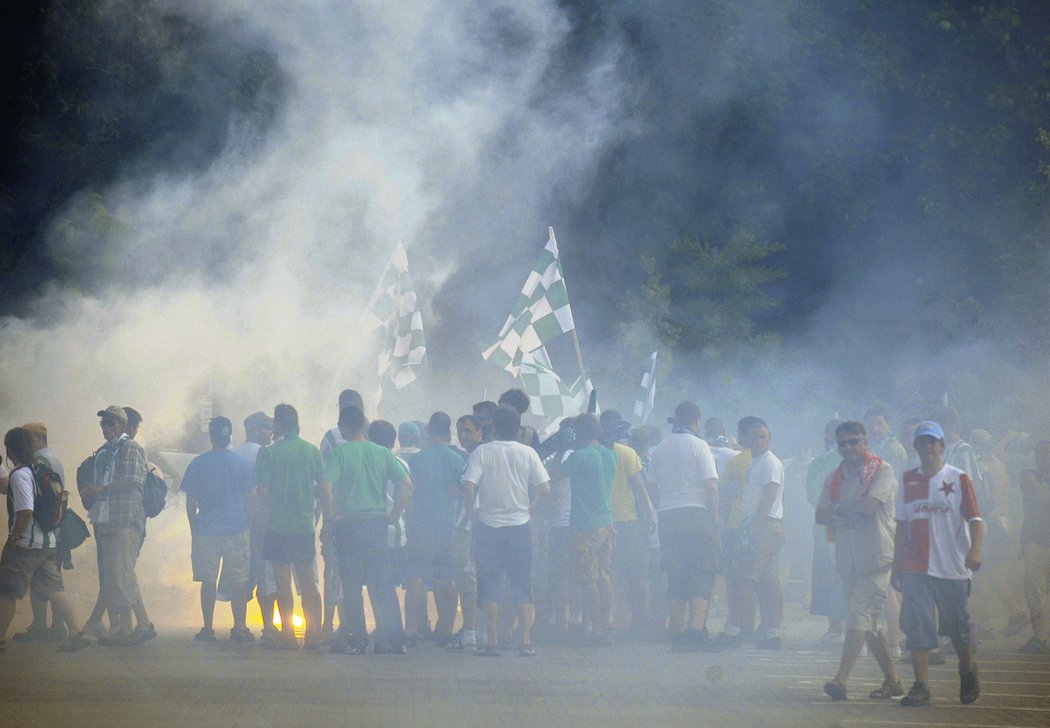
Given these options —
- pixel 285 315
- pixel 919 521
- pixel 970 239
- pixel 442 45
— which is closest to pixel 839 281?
pixel 970 239

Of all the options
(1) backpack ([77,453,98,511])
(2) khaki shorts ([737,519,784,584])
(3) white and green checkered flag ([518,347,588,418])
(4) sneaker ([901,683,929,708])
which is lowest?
(4) sneaker ([901,683,929,708])

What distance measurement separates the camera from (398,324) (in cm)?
1502

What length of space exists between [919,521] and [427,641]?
4.68m

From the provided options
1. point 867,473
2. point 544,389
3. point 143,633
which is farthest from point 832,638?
point 143,633

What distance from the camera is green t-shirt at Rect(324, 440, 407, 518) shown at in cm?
1088

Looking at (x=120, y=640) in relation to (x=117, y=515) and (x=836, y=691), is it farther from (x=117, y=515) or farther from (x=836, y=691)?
(x=836, y=691)

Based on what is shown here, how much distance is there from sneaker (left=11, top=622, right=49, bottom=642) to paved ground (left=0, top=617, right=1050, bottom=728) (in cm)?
17

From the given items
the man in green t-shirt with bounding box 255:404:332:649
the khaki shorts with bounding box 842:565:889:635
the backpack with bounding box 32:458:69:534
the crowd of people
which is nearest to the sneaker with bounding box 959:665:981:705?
the khaki shorts with bounding box 842:565:889:635

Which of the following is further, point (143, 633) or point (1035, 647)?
point (143, 633)

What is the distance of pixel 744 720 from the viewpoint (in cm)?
779

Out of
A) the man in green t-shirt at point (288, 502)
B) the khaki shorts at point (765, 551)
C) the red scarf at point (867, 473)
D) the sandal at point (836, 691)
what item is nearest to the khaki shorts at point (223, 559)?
Result: the man in green t-shirt at point (288, 502)

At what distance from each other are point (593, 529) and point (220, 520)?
2944 mm

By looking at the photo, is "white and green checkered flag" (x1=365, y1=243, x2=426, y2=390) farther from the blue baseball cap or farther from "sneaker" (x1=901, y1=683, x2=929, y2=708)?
"sneaker" (x1=901, y1=683, x2=929, y2=708)

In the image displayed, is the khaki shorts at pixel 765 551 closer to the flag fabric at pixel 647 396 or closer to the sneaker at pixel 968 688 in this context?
the sneaker at pixel 968 688
